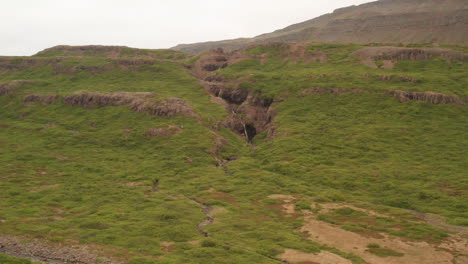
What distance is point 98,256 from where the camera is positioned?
3644 cm

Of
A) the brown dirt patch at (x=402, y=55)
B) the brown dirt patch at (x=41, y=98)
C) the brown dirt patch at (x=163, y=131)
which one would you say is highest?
the brown dirt patch at (x=402, y=55)

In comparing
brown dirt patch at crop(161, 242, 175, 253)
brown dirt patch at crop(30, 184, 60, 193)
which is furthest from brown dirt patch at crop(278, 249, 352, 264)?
brown dirt patch at crop(30, 184, 60, 193)

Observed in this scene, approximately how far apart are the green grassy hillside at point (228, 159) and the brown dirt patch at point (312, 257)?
969 mm

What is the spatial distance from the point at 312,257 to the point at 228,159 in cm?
4883

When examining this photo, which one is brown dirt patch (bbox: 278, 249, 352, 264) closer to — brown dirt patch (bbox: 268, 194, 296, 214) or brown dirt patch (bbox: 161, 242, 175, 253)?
brown dirt patch (bbox: 161, 242, 175, 253)

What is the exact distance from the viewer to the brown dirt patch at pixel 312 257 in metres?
35.6

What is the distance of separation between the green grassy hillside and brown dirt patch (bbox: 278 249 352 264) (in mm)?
969

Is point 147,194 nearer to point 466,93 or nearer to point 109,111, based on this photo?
point 109,111

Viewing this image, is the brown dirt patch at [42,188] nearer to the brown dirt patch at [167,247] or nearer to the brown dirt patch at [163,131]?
the brown dirt patch at [163,131]

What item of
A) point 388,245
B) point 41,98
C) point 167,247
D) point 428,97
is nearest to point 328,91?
point 428,97

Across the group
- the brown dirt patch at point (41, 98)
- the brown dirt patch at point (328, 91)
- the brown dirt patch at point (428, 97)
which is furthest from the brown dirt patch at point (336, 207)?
the brown dirt patch at point (41, 98)

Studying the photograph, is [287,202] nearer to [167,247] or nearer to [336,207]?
[336,207]

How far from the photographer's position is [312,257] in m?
36.6

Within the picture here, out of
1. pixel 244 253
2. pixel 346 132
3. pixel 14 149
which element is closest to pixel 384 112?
pixel 346 132
